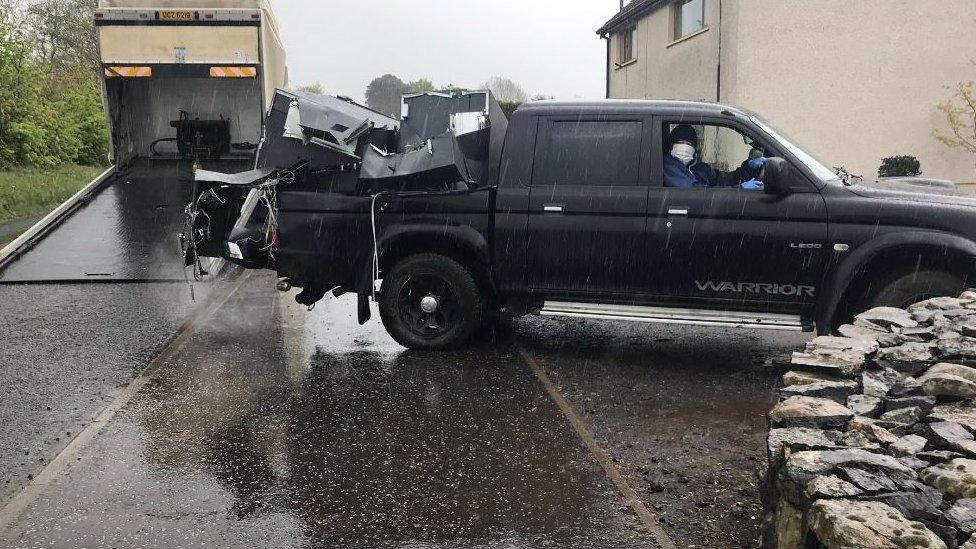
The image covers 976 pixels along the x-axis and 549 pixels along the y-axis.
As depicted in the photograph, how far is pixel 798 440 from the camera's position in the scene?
3336 mm

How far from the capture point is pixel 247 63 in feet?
40.8

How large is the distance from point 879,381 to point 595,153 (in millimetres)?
3191

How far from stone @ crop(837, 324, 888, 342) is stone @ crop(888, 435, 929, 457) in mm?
1344

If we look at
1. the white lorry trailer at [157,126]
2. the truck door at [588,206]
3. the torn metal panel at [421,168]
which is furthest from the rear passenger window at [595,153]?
the white lorry trailer at [157,126]

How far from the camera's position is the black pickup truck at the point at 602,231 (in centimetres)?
610

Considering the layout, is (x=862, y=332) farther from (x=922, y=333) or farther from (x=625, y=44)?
(x=625, y=44)

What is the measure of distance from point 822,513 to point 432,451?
8.22 ft

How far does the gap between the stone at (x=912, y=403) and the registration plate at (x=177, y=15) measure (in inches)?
445

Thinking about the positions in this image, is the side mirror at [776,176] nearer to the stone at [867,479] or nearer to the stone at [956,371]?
the stone at [956,371]

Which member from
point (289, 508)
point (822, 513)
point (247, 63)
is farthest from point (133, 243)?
point (822, 513)

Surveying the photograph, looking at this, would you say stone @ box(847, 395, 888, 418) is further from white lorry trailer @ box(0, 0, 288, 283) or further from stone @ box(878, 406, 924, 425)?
white lorry trailer @ box(0, 0, 288, 283)

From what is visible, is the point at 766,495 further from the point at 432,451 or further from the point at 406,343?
the point at 406,343

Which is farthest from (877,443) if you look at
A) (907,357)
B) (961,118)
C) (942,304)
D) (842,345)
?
(961,118)

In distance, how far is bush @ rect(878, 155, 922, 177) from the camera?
19250 mm
